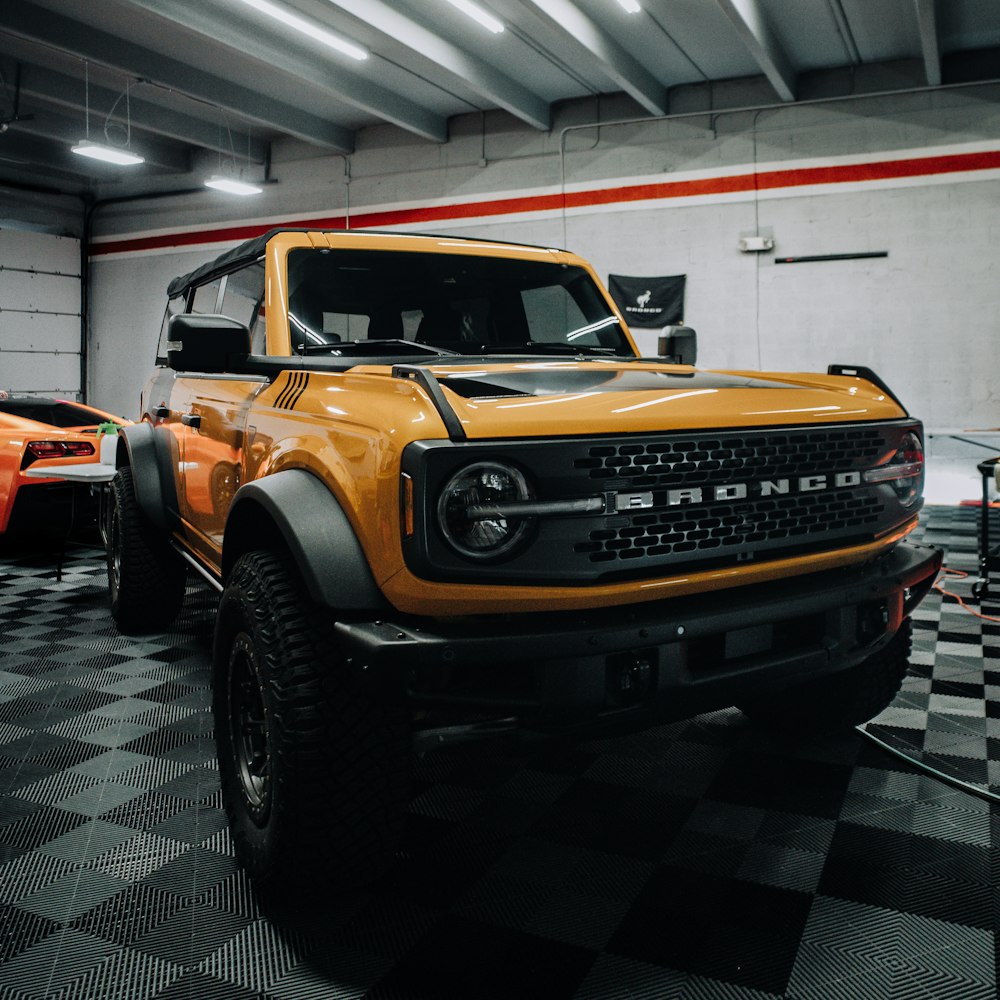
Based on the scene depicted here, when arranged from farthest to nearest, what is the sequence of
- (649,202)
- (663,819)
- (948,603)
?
(649,202) → (948,603) → (663,819)

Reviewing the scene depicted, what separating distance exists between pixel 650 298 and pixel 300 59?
4.68m

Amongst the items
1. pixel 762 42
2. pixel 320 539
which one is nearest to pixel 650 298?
pixel 762 42

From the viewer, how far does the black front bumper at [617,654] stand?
5.10 feet

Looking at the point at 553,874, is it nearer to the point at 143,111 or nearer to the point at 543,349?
the point at 543,349

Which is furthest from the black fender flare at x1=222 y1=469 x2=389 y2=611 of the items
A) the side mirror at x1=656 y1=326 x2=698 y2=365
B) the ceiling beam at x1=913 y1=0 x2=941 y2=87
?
the ceiling beam at x1=913 y1=0 x2=941 y2=87

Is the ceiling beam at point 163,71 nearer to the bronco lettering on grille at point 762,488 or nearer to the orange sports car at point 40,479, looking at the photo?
the orange sports car at point 40,479

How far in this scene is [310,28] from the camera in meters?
7.99

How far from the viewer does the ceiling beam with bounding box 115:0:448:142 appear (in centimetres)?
765

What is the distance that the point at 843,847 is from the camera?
84.4 inches

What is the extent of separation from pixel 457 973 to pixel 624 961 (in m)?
0.33

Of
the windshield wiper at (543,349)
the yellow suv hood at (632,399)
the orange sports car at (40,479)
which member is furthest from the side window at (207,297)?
the orange sports car at (40,479)

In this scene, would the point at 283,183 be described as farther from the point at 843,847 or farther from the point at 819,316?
the point at 843,847

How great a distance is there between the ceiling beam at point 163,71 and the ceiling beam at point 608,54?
4.34 metres

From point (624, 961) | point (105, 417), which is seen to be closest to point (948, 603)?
point (624, 961)
